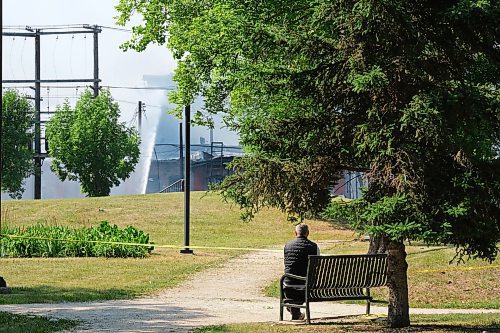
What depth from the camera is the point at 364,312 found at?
14.4m

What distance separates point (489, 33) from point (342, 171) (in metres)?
2.42

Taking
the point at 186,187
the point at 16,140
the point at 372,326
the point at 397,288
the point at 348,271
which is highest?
the point at 16,140

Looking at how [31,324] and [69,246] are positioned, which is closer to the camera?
[31,324]

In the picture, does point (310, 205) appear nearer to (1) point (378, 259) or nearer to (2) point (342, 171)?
(2) point (342, 171)

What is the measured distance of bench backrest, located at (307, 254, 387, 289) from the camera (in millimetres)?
12672

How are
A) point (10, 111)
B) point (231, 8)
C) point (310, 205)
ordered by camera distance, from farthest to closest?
point (10, 111)
point (231, 8)
point (310, 205)

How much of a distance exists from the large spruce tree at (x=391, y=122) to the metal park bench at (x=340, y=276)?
841mm

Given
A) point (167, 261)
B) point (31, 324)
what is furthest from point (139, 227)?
point (31, 324)

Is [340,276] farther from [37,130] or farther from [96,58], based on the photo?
[96,58]

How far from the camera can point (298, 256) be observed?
13133 millimetres

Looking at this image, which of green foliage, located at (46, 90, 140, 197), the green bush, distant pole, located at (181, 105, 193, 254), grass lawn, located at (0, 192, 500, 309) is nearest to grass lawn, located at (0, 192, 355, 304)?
grass lawn, located at (0, 192, 500, 309)

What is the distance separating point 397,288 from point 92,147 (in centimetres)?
5008

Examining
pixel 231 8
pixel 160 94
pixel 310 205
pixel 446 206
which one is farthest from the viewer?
pixel 160 94

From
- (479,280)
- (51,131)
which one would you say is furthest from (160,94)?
(479,280)
